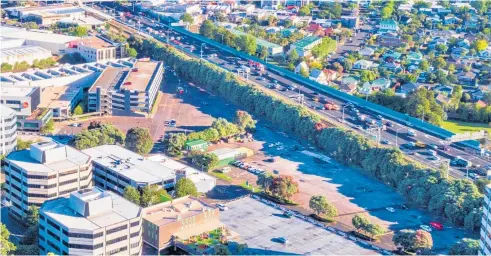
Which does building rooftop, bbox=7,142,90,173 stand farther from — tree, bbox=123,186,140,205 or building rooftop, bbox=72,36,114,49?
building rooftop, bbox=72,36,114,49

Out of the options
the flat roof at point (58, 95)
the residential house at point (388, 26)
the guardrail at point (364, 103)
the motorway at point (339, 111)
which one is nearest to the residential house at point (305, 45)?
the motorway at point (339, 111)

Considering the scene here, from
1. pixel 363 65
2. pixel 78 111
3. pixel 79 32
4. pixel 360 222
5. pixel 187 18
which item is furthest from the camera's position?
pixel 187 18

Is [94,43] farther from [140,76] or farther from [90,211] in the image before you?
[90,211]

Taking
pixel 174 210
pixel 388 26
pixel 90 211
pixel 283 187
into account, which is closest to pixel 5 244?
pixel 90 211

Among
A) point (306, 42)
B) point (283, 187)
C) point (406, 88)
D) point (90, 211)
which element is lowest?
point (283, 187)

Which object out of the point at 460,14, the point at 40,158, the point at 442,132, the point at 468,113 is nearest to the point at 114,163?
the point at 40,158

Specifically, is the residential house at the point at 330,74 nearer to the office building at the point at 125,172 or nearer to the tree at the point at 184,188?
the office building at the point at 125,172
